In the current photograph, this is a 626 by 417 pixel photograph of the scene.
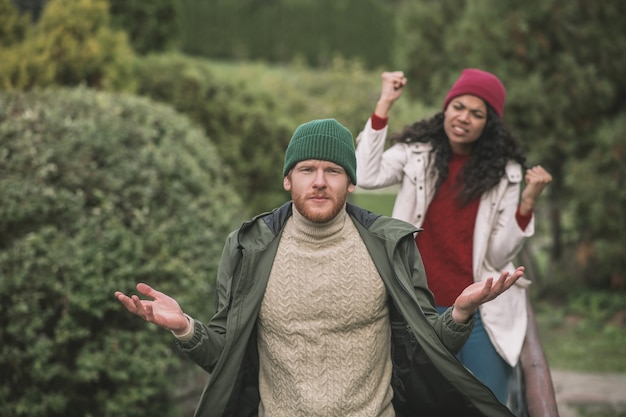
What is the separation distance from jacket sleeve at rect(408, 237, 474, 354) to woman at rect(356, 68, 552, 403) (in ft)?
2.91

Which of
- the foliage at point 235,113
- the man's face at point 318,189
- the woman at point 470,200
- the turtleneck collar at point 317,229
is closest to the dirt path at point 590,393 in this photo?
the woman at point 470,200

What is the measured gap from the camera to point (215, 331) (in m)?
2.92

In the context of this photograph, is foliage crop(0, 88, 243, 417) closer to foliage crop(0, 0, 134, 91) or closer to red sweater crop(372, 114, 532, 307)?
foliage crop(0, 0, 134, 91)

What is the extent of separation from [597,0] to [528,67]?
931mm

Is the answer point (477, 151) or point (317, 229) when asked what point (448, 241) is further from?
point (317, 229)

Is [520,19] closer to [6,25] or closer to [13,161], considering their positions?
[6,25]

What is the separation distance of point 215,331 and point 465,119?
1.64m

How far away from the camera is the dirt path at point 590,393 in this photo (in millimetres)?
6418

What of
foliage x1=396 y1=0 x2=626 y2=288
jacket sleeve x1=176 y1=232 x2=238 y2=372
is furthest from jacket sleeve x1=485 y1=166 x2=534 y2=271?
foliage x1=396 y1=0 x2=626 y2=288

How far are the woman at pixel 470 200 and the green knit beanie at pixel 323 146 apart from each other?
0.88 m

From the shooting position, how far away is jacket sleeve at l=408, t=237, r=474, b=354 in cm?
286

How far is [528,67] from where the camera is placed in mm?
8820

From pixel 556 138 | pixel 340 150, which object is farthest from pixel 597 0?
pixel 340 150

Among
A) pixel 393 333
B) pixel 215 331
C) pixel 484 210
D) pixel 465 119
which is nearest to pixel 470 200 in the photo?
pixel 484 210
